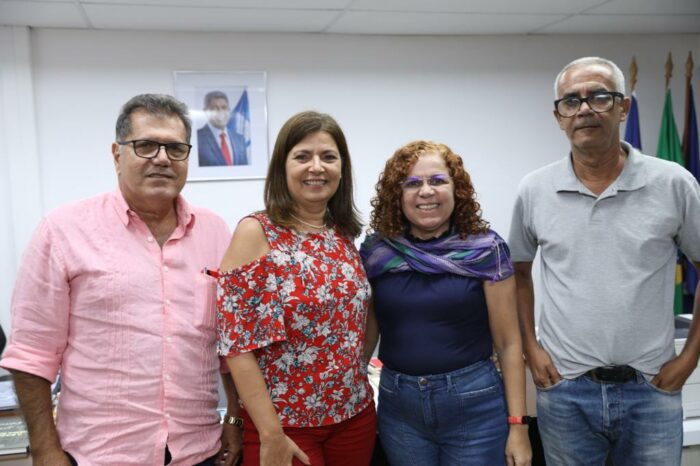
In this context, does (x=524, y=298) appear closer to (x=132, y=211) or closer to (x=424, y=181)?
(x=424, y=181)

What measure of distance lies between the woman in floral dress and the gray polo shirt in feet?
1.98

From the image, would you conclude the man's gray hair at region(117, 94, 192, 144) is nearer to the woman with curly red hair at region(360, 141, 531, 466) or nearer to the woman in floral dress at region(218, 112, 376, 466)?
the woman in floral dress at region(218, 112, 376, 466)

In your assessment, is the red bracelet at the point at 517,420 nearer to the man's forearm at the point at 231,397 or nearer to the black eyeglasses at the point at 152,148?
the man's forearm at the point at 231,397

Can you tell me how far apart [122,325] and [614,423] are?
1.35 meters

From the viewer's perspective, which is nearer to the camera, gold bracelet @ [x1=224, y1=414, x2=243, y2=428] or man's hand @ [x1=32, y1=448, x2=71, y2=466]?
man's hand @ [x1=32, y1=448, x2=71, y2=466]

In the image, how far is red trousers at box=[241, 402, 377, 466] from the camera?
150 cm

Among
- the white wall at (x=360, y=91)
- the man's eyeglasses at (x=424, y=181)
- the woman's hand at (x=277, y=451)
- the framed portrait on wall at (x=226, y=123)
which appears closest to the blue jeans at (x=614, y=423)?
the man's eyeglasses at (x=424, y=181)

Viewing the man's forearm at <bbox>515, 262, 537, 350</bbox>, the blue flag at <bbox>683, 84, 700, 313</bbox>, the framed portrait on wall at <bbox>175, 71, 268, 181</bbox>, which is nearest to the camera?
the man's forearm at <bbox>515, 262, 537, 350</bbox>

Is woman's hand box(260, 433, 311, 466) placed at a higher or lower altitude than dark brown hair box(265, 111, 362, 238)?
lower

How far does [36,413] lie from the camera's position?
4.61 feet

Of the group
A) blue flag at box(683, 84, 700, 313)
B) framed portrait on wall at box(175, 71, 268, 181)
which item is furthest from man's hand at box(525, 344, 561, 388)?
blue flag at box(683, 84, 700, 313)

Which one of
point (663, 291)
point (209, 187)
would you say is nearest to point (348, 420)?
point (663, 291)

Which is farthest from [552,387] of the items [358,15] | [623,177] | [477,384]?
[358,15]

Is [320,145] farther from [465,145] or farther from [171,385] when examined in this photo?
[465,145]
